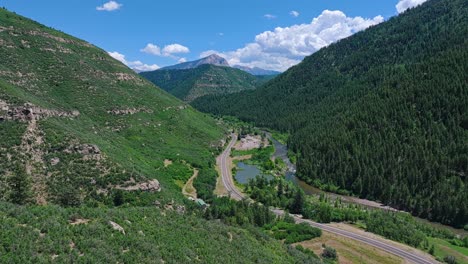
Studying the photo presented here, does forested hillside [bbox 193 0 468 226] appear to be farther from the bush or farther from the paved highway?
the bush

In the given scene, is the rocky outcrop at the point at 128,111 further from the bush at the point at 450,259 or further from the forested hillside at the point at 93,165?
the bush at the point at 450,259

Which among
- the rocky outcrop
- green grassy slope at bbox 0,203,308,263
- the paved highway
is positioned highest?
the rocky outcrop

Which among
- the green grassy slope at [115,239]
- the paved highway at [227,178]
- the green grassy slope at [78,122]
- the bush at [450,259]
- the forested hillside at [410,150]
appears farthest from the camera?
the paved highway at [227,178]

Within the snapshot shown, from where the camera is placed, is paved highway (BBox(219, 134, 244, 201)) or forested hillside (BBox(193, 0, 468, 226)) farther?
paved highway (BBox(219, 134, 244, 201))

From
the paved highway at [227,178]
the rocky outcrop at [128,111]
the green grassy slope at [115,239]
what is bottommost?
the paved highway at [227,178]

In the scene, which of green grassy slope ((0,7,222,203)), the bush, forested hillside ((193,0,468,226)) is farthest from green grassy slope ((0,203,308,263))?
forested hillside ((193,0,468,226))

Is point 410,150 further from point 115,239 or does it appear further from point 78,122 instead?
point 115,239

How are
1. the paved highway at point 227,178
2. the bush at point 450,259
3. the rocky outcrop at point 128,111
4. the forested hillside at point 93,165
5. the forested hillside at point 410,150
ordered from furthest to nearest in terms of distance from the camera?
the rocky outcrop at point 128,111 < the paved highway at point 227,178 < the forested hillside at point 410,150 < the bush at point 450,259 < the forested hillside at point 93,165

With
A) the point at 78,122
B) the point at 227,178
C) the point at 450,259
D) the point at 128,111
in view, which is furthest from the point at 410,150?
the point at 78,122

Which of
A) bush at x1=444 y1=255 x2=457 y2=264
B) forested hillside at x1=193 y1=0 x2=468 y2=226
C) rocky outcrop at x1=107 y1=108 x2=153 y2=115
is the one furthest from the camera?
rocky outcrop at x1=107 y1=108 x2=153 y2=115

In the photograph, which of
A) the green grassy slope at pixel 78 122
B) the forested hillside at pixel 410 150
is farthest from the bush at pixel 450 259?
the green grassy slope at pixel 78 122

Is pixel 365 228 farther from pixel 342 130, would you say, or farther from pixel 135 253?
pixel 342 130

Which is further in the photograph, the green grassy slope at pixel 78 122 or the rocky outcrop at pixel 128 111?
the rocky outcrop at pixel 128 111
